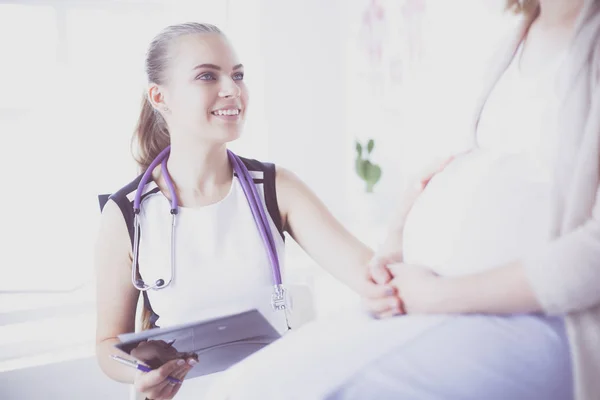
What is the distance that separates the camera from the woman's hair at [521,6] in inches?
23.4

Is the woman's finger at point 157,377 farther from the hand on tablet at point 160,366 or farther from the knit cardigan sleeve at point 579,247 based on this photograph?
the knit cardigan sleeve at point 579,247

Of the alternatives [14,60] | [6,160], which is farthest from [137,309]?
[14,60]

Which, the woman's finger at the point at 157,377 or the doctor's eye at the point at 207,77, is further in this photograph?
the doctor's eye at the point at 207,77

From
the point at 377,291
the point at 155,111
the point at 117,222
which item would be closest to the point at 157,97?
the point at 155,111

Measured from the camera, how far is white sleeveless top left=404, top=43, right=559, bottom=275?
0.51 m

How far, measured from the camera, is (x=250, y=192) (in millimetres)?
924

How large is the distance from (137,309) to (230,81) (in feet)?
1.46

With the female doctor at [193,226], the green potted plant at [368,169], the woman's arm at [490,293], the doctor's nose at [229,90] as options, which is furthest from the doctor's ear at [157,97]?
the green potted plant at [368,169]

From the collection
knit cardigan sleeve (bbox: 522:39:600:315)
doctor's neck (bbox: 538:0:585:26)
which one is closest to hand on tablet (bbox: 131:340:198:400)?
knit cardigan sleeve (bbox: 522:39:600:315)

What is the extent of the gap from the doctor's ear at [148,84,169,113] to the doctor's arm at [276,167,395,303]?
0.77 feet

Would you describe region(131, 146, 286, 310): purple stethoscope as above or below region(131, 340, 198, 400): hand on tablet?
above

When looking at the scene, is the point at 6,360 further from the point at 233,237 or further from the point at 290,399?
the point at 290,399

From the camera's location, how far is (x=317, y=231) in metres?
0.96

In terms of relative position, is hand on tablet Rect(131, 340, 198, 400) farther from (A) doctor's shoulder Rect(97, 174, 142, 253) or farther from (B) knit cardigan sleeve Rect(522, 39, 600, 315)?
(B) knit cardigan sleeve Rect(522, 39, 600, 315)
